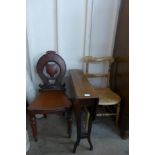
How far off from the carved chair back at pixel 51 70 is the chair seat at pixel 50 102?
0.41 feet

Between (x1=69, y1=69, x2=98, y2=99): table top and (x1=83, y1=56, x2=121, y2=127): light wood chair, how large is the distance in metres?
0.17

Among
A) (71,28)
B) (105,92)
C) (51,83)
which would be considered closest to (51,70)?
(51,83)

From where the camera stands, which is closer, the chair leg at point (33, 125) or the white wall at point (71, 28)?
the chair leg at point (33, 125)

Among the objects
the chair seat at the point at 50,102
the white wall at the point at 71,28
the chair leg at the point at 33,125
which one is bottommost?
the chair leg at the point at 33,125

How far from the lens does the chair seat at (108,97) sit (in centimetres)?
207

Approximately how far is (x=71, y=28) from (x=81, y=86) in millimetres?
781

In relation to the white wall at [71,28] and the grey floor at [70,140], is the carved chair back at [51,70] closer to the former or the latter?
the white wall at [71,28]

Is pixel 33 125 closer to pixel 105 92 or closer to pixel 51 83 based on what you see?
pixel 51 83

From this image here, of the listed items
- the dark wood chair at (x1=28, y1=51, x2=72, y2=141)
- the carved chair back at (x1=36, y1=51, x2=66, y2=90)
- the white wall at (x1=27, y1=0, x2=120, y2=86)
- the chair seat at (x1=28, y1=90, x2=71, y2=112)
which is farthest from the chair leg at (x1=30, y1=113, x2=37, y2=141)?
the white wall at (x1=27, y1=0, x2=120, y2=86)

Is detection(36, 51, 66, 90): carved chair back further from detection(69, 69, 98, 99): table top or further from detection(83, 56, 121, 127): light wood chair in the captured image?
detection(83, 56, 121, 127): light wood chair

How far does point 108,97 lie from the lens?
84.2 inches

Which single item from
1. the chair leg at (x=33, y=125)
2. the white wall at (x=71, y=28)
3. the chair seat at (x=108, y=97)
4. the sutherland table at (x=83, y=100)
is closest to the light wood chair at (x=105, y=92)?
the chair seat at (x=108, y=97)
